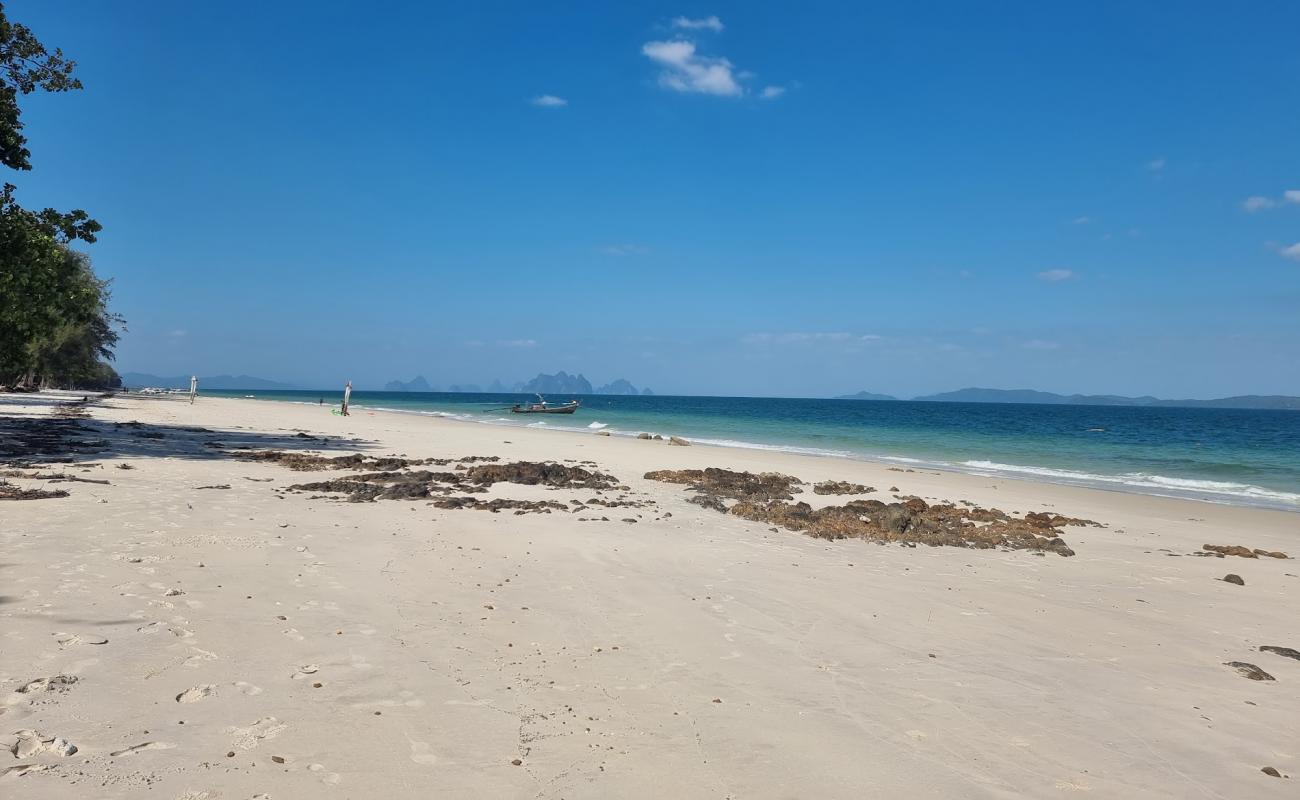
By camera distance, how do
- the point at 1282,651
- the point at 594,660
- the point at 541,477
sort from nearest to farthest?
the point at 594,660 < the point at 1282,651 < the point at 541,477

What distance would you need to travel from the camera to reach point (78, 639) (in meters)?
4.60

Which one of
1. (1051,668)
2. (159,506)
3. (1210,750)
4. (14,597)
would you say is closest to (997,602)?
(1051,668)

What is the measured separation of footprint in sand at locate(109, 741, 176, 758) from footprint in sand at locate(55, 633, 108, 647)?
5.44 ft

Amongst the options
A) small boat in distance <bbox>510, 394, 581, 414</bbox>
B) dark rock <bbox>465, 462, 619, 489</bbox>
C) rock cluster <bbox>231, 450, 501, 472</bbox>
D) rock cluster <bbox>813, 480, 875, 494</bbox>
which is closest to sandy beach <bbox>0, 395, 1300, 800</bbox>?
dark rock <bbox>465, 462, 619, 489</bbox>

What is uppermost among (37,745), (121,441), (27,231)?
(27,231)

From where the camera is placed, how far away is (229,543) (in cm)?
763

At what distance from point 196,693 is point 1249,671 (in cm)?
829

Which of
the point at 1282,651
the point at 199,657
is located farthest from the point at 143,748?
the point at 1282,651

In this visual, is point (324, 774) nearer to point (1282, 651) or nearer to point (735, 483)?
point (1282, 651)

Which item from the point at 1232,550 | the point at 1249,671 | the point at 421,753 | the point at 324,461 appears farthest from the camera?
the point at 324,461

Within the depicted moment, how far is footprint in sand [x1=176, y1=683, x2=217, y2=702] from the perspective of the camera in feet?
13.0

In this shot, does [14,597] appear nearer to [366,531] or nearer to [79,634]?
[79,634]

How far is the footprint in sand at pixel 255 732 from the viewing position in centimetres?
353

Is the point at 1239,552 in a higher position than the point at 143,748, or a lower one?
lower
